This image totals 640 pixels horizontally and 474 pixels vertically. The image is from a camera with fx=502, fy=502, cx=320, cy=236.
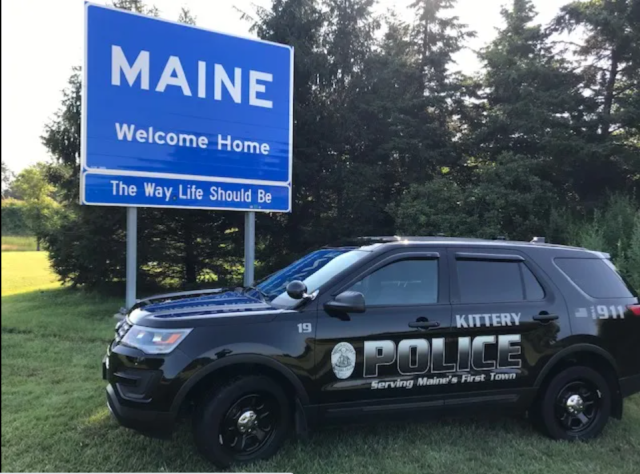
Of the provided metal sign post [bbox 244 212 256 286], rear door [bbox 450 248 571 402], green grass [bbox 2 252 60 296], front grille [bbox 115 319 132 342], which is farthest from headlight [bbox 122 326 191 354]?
green grass [bbox 2 252 60 296]

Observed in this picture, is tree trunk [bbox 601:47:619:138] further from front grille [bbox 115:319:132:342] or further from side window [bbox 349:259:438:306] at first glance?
front grille [bbox 115:319:132:342]

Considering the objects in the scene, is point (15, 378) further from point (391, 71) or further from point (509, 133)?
point (509, 133)

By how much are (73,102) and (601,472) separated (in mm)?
12687

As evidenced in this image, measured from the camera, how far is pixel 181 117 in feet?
21.8

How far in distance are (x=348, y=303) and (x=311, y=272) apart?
2.68ft

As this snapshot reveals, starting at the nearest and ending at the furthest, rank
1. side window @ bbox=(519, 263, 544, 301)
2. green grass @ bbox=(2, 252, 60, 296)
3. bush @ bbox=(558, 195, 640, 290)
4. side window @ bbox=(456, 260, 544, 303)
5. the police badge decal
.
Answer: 1. the police badge decal
2. side window @ bbox=(456, 260, 544, 303)
3. side window @ bbox=(519, 263, 544, 301)
4. bush @ bbox=(558, 195, 640, 290)
5. green grass @ bbox=(2, 252, 60, 296)

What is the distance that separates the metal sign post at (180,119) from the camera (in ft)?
20.1

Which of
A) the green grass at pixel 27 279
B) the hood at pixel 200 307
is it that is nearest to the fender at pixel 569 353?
the hood at pixel 200 307

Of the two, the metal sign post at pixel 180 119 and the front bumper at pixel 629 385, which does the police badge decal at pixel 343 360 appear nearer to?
the front bumper at pixel 629 385

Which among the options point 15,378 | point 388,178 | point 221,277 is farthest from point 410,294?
point 388,178

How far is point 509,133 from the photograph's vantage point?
14375 millimetres

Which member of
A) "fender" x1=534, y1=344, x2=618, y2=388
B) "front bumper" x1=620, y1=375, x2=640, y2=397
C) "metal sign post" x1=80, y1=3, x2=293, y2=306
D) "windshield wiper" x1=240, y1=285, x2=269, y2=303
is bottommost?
"front bumper" x1=620, y1=375, x2=640, y2=397

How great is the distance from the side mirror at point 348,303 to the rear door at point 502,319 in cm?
90

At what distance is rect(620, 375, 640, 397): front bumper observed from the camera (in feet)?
15.0
